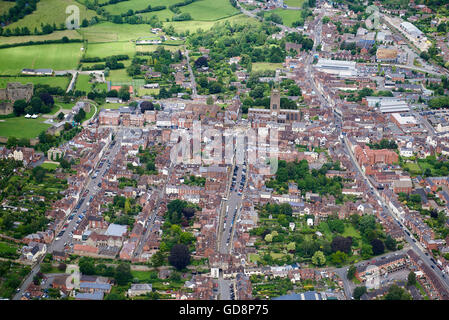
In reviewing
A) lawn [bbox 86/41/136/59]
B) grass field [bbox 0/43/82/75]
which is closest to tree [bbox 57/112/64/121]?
grass field [bbox 0/43/82/75]

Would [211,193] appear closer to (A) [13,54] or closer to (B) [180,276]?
(B) [180,276]

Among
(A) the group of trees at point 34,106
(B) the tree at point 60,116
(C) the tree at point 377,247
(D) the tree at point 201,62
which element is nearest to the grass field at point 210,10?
(D) the tree at point 201,62

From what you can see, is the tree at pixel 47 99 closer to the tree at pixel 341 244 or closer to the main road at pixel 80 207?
the main road at pixel 80 207

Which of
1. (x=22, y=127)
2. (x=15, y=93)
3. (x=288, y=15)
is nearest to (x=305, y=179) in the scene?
(x=22, y=127)

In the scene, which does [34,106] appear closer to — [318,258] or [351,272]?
[318,258]

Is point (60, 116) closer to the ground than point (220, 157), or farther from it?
closer to the ground

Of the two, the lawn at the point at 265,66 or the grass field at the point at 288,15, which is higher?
the lawn at the point at 265,66
